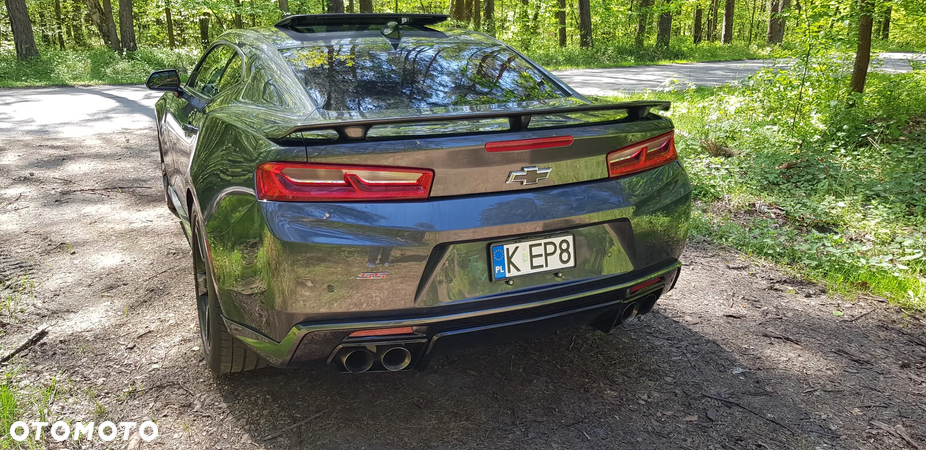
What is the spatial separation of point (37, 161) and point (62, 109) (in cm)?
422

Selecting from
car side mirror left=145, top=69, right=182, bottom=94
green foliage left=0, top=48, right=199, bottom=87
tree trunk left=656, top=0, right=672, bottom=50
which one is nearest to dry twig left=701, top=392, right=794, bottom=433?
car side mirror left=145, top=69, right=182, bottom=94

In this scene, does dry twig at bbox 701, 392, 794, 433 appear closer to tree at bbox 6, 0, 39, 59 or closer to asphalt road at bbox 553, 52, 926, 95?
asphalt road at bbox 553, 52, 926, 95

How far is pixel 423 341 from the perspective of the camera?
2.16 metres

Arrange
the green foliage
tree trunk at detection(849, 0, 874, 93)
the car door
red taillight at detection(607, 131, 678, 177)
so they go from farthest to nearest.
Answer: the green foliage → tree trunk at detection(849, 0, 874, 93) → the car door → red taillight at detection(607, 131, 678, 177)

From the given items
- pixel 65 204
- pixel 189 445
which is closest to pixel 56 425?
pixel 189 445

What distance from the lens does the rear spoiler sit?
203cm

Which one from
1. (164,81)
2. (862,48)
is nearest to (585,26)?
(862,48)

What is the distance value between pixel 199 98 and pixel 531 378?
7.73 feet

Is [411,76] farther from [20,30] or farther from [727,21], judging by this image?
[727,21]

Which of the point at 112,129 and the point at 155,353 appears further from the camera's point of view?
the point at 112,129

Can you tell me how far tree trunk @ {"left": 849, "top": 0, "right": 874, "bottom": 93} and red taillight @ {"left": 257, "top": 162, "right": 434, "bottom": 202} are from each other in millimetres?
6340

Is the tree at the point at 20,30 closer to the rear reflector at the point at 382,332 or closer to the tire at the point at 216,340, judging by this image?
the tire at the point at 216,340

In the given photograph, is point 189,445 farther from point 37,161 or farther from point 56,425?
point 37,161

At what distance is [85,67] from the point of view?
53.1ft
